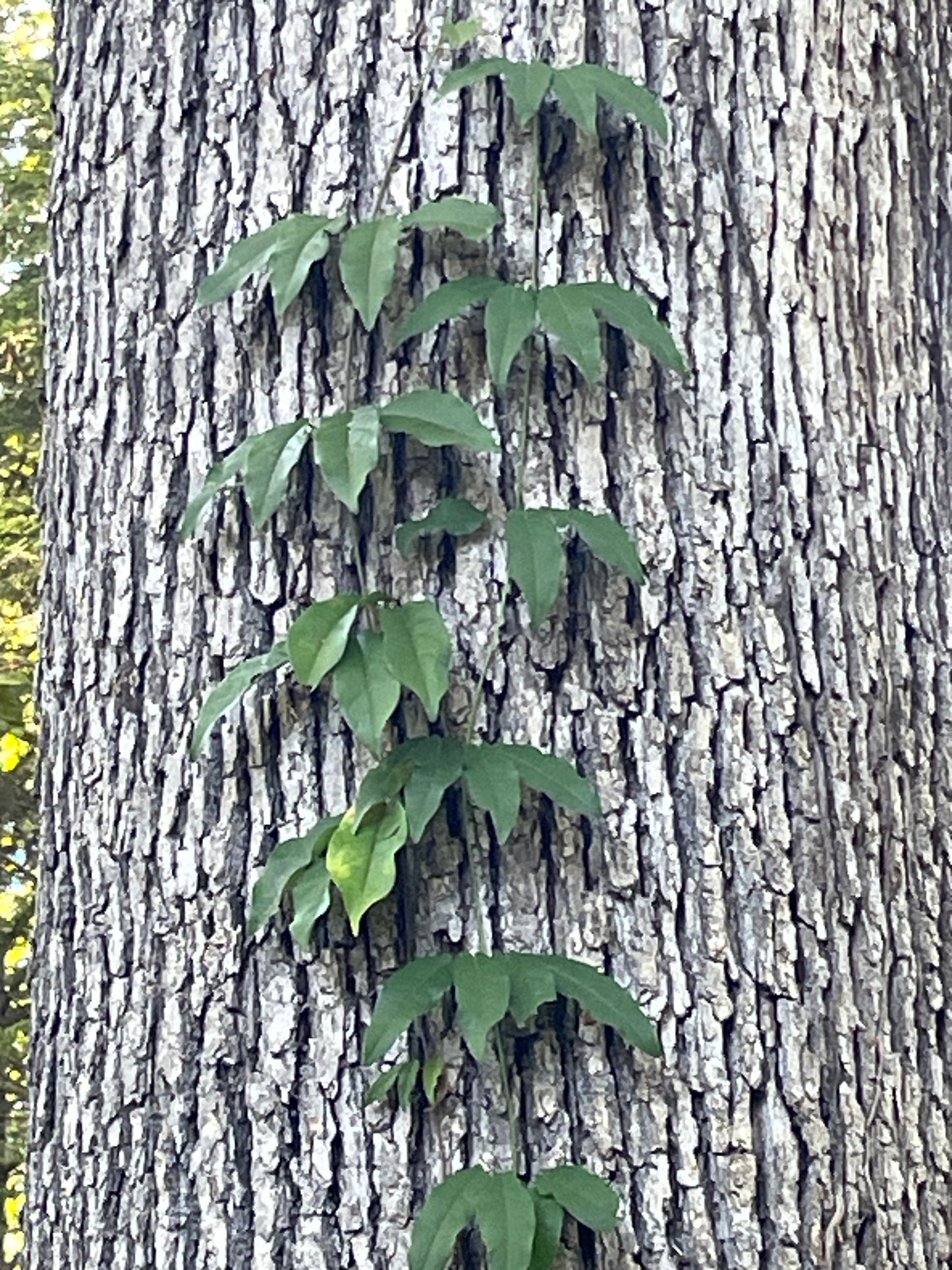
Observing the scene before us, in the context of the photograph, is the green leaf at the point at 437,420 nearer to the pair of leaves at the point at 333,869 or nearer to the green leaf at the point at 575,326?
the green leaf at the point at 575,326

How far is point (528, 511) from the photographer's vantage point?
1.24 metres

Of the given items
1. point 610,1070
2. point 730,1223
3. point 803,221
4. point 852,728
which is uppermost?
point 803,221

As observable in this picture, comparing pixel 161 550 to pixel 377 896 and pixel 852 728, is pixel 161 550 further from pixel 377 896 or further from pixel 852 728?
pixel 852 728

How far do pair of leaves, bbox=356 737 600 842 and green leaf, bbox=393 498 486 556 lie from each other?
0.16 m

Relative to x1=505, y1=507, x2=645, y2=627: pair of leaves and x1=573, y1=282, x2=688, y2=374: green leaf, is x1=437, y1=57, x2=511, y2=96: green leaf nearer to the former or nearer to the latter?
x1=573, y1=282, x2=688, y2=374: green leaf

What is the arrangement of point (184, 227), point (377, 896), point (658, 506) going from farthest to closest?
1. point (184, 227)
2. point (658, 506)
3. point (377, 896)

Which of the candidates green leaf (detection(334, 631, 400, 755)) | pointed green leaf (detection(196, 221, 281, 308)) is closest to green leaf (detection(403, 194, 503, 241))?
pointed green leaf (detection(196, 221, 281, 308))

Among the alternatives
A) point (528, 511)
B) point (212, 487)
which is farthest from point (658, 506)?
point (212, 487)

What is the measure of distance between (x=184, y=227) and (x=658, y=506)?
1.59ft

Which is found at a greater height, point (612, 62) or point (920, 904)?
point (612, 62)

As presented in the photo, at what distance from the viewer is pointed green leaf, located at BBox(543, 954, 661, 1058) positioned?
118 cm

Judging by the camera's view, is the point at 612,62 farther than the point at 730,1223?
Yes

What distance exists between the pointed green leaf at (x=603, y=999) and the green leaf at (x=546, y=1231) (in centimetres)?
13

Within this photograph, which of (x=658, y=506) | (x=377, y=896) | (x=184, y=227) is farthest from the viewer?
(x=184, y=227)
